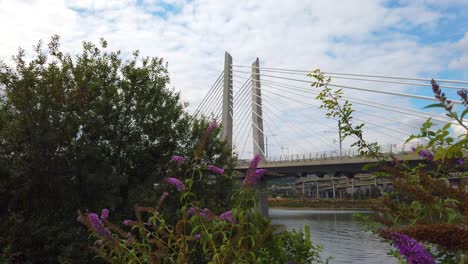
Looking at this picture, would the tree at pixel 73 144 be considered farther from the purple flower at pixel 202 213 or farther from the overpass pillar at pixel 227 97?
the overpass pillar at pixel 227 97

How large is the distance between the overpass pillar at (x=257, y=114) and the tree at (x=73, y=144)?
20.6m

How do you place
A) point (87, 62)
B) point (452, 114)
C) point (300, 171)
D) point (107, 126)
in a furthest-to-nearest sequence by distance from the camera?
1. point (300, 171)
2. point (87, 62)
3. point (107, 126)
4. point (452, 114)

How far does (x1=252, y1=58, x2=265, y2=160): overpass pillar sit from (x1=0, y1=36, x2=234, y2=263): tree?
20.6 metres

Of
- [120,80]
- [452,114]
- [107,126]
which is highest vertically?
[120,80]

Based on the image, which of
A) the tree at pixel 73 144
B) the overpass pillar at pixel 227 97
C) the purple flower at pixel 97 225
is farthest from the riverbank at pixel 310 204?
the purple flower at pixel 97 225

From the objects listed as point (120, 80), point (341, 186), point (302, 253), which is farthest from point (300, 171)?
point (341, 186)

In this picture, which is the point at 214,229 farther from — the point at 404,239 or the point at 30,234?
the point at 30,234

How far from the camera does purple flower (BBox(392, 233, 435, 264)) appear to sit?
133 cm

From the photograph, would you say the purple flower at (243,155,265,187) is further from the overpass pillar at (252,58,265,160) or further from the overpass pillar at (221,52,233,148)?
the overpass pillar at (252,58,265,160)

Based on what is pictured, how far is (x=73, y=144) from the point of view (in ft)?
29.0

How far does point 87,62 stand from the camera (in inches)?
449

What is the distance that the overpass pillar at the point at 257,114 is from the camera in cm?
3272

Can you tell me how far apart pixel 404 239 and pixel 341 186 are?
10242 centimetres

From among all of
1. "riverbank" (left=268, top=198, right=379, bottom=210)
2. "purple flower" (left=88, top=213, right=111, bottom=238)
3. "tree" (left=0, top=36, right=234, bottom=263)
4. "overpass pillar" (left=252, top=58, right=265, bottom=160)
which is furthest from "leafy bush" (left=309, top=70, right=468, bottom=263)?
"riverbank" (left=268, top=198, right=379, bottom=210)
